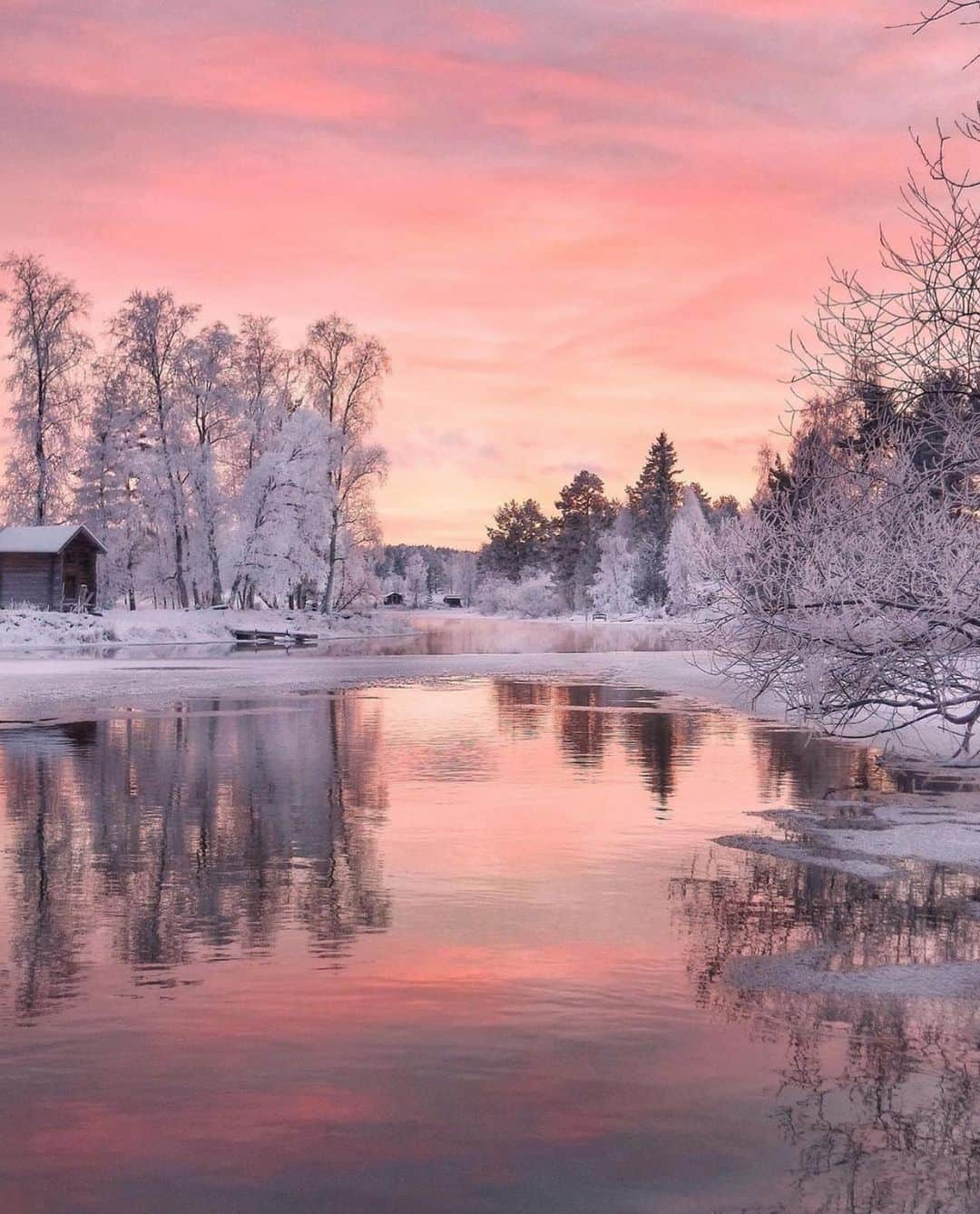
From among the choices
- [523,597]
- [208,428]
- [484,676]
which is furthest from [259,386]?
[523,597]

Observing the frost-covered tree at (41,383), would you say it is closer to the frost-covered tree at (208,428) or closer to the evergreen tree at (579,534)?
the frost-covered tree at (208,428)

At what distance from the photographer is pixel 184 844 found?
1283 centimetres

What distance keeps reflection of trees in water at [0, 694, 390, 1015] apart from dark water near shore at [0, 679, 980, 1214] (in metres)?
0.05

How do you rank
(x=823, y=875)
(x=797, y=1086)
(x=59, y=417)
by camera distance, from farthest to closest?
(x=59, y=417)
(x=823, y=875)
(x=797, y=1086)

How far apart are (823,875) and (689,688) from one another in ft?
79.5

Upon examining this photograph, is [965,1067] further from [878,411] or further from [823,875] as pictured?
[878,411]

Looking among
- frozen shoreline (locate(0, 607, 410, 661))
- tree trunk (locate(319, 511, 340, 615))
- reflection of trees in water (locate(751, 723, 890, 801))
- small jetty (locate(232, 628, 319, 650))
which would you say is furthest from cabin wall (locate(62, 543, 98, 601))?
reflection of trees in water (locate(751, 723, 890, 801))

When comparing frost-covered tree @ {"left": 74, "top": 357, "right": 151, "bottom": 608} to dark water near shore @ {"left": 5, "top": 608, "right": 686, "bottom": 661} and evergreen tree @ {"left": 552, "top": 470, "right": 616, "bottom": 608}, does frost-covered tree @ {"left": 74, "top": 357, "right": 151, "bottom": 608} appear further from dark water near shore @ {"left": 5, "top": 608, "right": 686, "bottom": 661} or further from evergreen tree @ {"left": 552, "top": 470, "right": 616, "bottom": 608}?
evergreen tree @ {"left": 552, "top": 470, "right": 616, "bottom": 608}

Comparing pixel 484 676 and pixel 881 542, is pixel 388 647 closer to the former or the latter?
pixel 484 676

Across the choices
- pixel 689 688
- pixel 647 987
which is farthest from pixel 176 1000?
pixel 689 688

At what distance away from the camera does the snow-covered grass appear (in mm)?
54156

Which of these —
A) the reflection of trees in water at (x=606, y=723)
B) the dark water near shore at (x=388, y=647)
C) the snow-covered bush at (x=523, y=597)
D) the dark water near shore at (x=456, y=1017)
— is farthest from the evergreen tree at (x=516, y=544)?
the dark water near shore at (x=456, y=1017)

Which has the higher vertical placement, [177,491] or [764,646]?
[177,491]

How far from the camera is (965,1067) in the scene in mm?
6684
